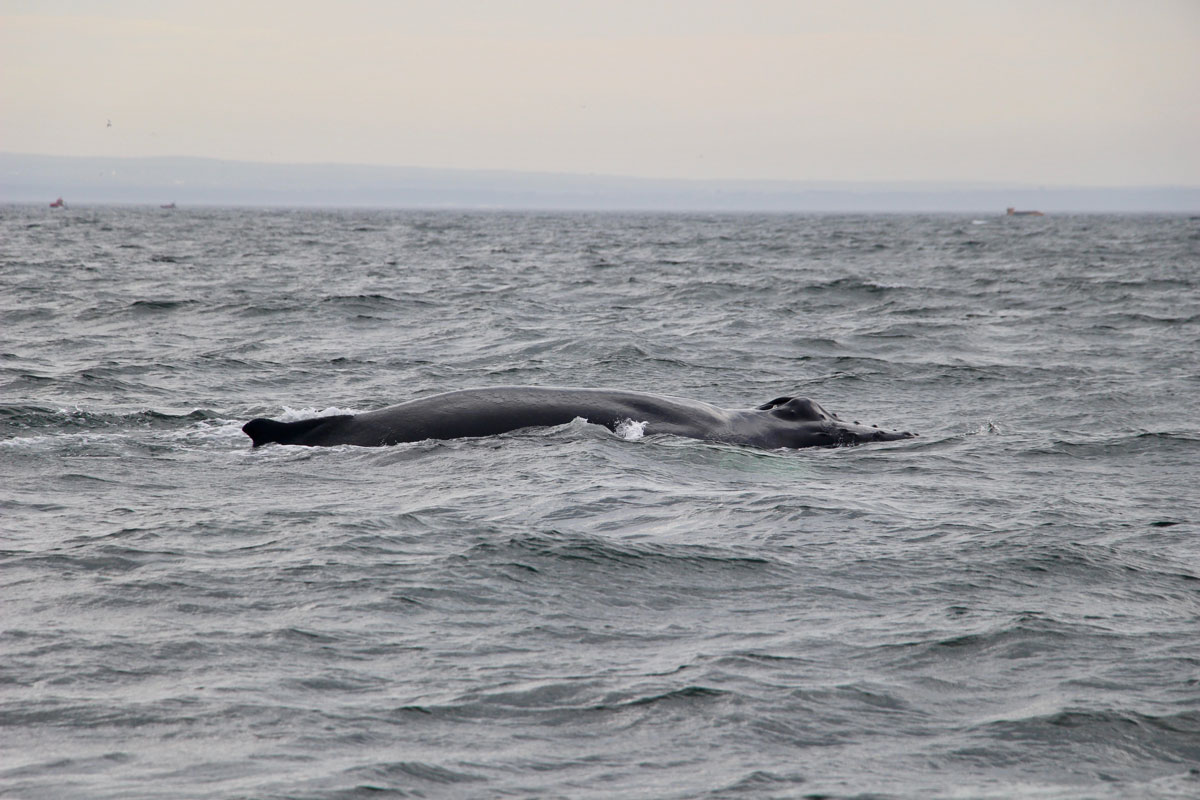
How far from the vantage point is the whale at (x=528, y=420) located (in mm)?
11828

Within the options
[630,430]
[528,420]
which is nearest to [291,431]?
[528,420]

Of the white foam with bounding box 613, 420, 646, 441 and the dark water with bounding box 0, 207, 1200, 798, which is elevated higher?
the white foam with bounding box 613, 420, 646, 441

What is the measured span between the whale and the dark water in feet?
0.88

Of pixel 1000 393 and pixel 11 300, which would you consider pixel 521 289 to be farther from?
pixel 1000 393

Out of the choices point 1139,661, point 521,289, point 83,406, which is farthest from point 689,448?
point 521,289

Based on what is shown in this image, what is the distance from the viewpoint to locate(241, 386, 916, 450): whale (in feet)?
38.8

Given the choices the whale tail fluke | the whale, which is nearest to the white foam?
the whale

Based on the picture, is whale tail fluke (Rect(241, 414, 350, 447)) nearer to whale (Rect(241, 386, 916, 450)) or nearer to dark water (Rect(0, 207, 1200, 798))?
whale (Rect(241, 386, 916, 450))

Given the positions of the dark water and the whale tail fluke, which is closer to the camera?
the dark water

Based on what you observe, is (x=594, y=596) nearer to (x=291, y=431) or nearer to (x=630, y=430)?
(x=630, y=430)

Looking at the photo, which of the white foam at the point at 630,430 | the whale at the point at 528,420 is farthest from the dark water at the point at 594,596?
the whale at the point at 528,420

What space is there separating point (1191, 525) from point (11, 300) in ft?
80.3

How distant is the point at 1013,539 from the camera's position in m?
9.09

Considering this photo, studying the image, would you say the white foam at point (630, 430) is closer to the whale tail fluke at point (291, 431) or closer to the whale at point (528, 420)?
the whale at point (528, 420)
